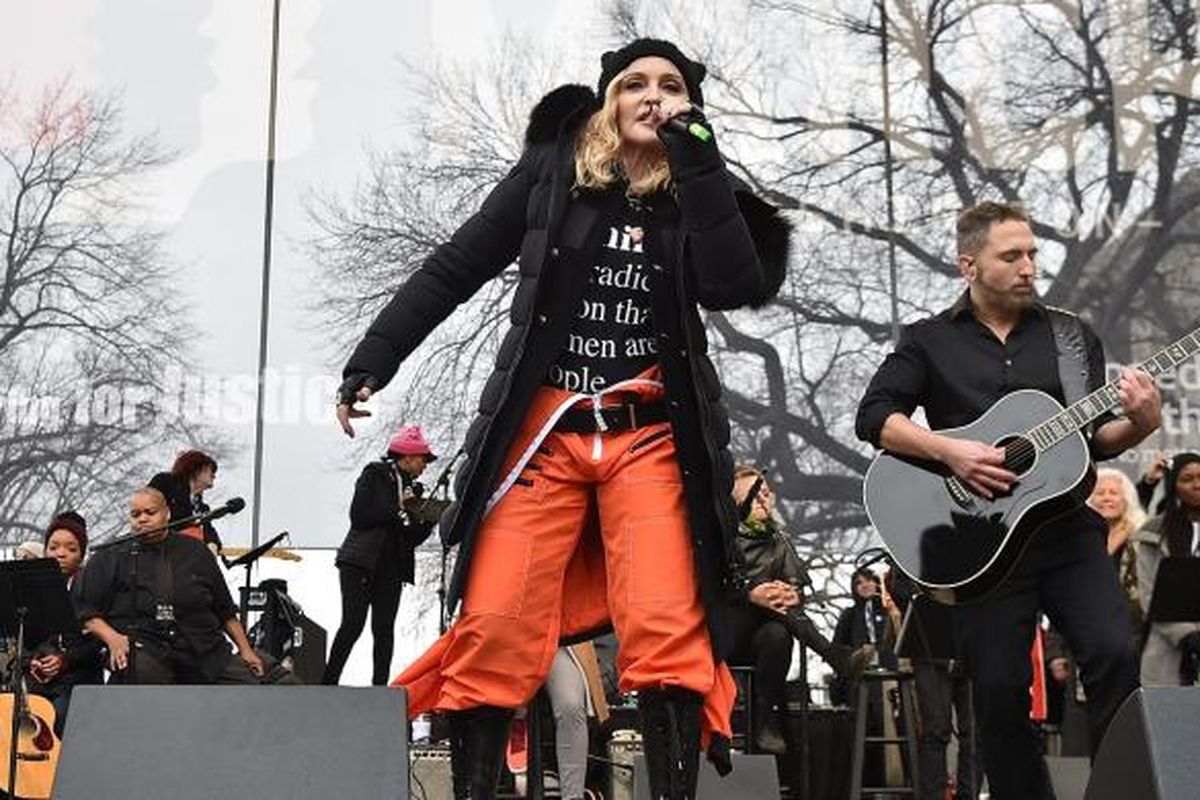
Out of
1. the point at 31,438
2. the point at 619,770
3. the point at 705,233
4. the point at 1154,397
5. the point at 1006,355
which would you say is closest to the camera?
the point at 705,233

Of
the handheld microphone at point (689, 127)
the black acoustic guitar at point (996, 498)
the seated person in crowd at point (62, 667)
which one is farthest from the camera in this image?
the seated person in crowd at point (62, 667)

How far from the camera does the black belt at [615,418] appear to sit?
4.04 metres

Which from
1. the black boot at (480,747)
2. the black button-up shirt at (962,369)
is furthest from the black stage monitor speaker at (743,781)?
the black boot at (480,747)

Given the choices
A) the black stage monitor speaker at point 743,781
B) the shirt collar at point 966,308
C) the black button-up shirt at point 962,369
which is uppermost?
the shirt collar at point 966,308

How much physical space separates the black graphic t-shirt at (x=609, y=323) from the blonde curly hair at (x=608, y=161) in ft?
0.47

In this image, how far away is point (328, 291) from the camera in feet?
44.8

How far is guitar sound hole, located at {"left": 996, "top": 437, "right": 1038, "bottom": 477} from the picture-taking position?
490 centimetres

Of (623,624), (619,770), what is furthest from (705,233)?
(619,770)

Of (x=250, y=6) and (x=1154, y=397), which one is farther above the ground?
(x=250, y=6)

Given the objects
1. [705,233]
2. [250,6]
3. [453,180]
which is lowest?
[705,233]

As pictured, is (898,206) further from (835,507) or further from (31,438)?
(31,438)

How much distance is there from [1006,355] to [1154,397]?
0.50 meters

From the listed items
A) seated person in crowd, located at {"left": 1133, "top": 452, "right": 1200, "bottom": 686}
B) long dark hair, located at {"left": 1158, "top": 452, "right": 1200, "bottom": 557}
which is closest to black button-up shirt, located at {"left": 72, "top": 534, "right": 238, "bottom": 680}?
seated person in crowd, located at {"left": 1133, "top": 452, "right": 1200, "bottom": 686}

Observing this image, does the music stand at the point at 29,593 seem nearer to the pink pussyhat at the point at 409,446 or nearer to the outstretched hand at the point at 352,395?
the pink pussyhat at the point at 409,446
